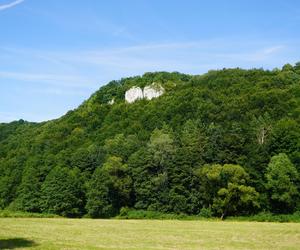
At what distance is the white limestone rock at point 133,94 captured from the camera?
576 feet

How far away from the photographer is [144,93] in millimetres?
174875

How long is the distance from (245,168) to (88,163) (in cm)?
3258

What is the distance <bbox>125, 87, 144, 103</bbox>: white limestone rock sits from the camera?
576 feet

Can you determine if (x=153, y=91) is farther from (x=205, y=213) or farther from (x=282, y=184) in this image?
(x=282, y=184)

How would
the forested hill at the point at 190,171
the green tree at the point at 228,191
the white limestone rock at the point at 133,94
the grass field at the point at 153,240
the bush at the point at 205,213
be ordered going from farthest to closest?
the white limestone rock at the point at 133,94 → the forested hill at the point at 190,171 → the bush at the point at 205,213 → the green tree at the point at 228,191 → the grass field at the point at 153,240

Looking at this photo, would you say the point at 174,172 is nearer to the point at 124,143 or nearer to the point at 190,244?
the point at 124,143

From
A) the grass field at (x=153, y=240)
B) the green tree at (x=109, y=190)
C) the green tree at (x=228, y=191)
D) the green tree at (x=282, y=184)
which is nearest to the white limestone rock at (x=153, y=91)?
the green tree at (x=109, y=190)

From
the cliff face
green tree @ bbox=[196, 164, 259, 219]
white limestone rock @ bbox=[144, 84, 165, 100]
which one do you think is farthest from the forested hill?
the cliff face

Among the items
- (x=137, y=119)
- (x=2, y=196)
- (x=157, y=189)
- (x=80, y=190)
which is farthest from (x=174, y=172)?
(x=137, y=119)

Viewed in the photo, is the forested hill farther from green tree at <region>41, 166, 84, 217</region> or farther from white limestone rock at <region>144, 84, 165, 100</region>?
white limestone rock at <region>144, 84, 165, 100</region>

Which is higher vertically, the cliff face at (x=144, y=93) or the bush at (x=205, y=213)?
the cliff face at (x=144, y=93)

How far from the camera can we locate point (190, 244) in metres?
36.0

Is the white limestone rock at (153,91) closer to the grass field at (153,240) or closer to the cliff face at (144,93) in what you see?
the cliff face at (144,93)

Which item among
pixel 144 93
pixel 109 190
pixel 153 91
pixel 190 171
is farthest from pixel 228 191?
pixel 144 93
